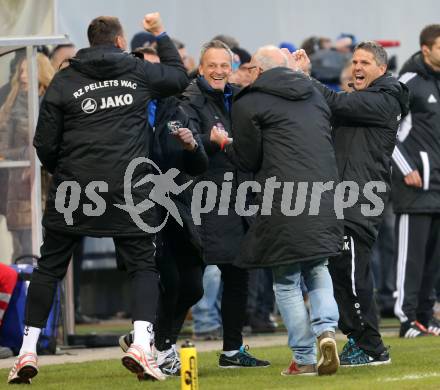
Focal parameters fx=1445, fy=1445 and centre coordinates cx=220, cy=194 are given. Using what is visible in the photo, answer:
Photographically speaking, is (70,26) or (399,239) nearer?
(399,239)

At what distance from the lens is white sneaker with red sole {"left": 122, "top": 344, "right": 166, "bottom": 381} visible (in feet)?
27.1

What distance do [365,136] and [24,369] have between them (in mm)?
2672

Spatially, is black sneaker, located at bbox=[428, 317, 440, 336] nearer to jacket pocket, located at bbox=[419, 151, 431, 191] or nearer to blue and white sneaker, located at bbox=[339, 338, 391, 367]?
jacket pocket, located at bbox=[419, 151, 431, 191]

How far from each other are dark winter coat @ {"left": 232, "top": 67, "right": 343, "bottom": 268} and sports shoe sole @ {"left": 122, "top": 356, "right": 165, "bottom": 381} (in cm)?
84

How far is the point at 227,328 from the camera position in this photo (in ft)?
31.6

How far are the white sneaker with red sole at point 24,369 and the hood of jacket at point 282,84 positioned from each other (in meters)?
2.04

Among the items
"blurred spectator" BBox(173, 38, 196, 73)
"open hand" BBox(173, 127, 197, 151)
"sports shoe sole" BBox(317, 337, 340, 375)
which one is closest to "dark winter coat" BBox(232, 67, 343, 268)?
"open hand" BBox(173, 127, 197, 151)

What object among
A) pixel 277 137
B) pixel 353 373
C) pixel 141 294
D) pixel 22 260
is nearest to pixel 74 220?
pixel 141 294

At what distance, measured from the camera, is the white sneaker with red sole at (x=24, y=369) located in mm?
8523

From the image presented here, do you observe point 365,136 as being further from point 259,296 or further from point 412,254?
point 259,296

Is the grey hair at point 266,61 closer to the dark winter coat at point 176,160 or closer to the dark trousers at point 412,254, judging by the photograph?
the dark winter coat at point 176,160

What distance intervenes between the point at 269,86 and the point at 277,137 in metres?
0.31

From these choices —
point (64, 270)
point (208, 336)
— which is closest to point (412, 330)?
point (208, 336)

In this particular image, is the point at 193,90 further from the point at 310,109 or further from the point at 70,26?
the point at 70,26
